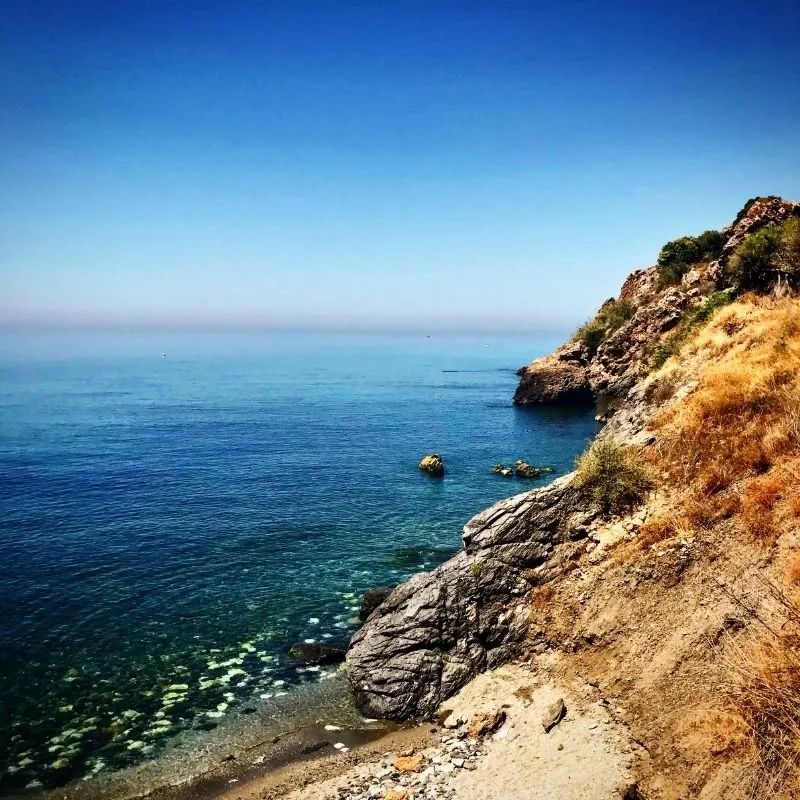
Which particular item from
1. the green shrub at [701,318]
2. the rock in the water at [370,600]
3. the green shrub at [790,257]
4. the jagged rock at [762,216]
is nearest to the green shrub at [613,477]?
the rock in the water at [370,600]

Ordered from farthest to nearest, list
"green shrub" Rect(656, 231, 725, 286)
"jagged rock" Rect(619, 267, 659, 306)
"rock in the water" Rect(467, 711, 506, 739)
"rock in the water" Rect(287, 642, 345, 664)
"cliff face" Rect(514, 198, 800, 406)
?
"jagged rock" Rect(619, 267, 659, 306)
"green shrub" Rect(656, 231, 725, 286)
"cliff face" Rect(514, 198, 800, 406)
"rock in the water" Rect(287, 642, 345, 664)
"rock in the water" Rect(467, 711, 506, 739)

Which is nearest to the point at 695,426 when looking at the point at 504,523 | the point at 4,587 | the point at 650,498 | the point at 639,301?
the point at 650,498

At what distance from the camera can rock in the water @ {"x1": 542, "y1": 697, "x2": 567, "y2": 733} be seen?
14891 mm

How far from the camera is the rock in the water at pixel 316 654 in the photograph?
22.4 metres

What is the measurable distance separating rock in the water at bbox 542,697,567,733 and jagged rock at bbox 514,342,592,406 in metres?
77.1

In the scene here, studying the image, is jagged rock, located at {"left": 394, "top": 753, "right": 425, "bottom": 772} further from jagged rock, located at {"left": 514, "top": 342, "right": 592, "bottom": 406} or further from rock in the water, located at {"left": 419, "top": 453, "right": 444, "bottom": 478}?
jagged rock, located at {"left": 514, "top": 342, "right": 592, "bottom": 406}

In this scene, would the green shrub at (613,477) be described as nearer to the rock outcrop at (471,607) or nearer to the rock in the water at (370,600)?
the rock outcrop at (471,607)

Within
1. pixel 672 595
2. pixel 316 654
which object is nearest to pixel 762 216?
pixel 672 595

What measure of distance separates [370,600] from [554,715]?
1266cm

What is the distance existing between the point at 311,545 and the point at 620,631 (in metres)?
22.4

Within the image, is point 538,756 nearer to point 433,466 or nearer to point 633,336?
point 433,466

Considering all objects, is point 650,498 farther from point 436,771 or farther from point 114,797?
point 114,797

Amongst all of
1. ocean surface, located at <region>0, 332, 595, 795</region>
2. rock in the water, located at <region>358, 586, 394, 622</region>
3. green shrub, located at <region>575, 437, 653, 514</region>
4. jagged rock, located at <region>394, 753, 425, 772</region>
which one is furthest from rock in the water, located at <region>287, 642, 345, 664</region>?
green shrub, located at <region>575, 437, 653, 514</region>

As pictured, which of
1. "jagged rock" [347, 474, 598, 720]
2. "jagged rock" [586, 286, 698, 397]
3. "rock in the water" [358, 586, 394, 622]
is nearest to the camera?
"jagged rock" [347, 474, 598, 720]
